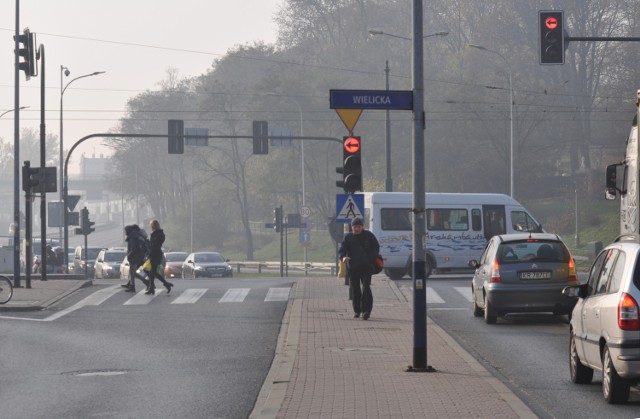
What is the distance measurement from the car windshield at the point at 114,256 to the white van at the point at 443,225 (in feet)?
65.7

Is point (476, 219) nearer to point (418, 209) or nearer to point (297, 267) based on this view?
point (418, 209)

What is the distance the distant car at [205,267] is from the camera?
52438 millimetres

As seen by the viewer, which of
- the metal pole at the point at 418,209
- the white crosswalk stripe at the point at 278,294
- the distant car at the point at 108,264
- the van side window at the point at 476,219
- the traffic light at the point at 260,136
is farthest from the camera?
the distant car at the point at 108,264

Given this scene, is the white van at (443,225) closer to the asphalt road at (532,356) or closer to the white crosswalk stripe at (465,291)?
the white crosswalk stripe at (465,291)

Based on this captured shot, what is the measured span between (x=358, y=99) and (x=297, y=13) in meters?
76.7

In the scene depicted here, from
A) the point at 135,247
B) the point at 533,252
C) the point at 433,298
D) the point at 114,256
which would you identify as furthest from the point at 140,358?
the point at 114,256

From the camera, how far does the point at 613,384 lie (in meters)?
12.1

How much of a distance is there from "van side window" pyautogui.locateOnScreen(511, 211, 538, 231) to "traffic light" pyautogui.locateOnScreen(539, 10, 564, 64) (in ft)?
42.4

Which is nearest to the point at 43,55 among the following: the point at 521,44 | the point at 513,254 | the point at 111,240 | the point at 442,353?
the point at 513,254

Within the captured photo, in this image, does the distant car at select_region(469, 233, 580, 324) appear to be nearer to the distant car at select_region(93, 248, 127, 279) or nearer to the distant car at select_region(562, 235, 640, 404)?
the distant car at select_region(562, 235, 640, 404)

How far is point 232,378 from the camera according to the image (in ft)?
47.3

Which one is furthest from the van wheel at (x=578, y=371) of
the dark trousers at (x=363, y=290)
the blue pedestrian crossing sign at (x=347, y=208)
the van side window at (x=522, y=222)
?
the van side window at (x=522, y=222)

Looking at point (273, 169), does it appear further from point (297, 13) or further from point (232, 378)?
point (232, 378)

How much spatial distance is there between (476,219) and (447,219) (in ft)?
2.81
